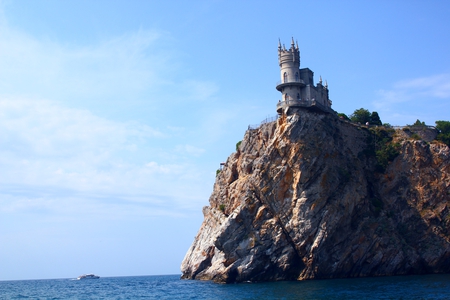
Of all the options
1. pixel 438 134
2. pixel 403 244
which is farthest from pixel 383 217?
pixel 438 134

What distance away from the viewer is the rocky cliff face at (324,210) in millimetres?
57031

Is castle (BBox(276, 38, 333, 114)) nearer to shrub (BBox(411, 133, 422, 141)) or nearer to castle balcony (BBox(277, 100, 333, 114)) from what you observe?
castle balcony (BBox(277, 100, 333, 114))

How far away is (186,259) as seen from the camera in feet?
250

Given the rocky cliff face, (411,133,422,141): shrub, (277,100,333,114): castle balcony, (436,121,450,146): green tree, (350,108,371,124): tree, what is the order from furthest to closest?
(350,108,371,124): tree → (436,121,450,146): green tree → (411,133,422,141): shrub → (277,100,333,114): castle balcony → the rocky cliff face

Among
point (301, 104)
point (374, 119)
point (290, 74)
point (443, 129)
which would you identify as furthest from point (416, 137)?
point (290, 74)

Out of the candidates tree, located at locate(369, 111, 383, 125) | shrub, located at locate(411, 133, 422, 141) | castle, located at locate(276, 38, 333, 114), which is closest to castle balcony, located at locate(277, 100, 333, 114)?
castle, located at locate(276, 38, 333, 114)

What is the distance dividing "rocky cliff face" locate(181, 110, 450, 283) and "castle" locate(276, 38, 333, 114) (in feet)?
6.32

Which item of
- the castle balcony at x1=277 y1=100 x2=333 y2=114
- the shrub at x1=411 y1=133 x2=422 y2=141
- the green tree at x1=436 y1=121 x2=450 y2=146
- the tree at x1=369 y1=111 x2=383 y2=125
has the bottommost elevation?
the shrub at x1=411 y1=133 x2=422 y2=141

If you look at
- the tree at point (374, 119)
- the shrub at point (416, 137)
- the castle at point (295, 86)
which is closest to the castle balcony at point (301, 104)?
the castle at point (295, 86)

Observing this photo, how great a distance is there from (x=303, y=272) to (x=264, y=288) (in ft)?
30.4

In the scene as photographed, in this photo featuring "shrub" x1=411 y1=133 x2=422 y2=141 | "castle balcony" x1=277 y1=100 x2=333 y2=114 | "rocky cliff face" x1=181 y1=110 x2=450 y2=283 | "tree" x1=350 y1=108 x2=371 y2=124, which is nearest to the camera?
"rocky cliff face" x1=181 y1=110 x2=450 y2=283

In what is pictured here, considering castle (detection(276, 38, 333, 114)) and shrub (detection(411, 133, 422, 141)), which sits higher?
castle (detection(276, 38, 333, 114))

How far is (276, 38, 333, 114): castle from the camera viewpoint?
64.8 meters

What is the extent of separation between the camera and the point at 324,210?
57.6 meters
